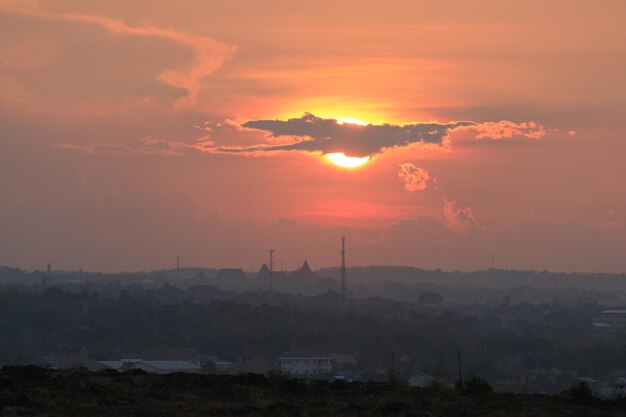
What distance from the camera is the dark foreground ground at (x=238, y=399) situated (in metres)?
25.8

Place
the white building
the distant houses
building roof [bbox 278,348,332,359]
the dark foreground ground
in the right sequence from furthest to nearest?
building roof [bbox 278,348,332,359], the white building, the distant houses, the dark foreground ground

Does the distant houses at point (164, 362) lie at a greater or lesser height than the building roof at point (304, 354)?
greater

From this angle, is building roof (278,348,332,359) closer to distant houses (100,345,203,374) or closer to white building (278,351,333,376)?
white building (278,351,333,376)

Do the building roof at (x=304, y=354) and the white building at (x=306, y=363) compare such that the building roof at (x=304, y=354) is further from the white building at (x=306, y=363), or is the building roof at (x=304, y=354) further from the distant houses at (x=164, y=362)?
the distant houses at (x=164, y=362)

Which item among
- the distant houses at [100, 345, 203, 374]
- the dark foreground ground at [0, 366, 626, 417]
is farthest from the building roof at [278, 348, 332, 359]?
the dark foreground ground at [0, 366, 626, 417]

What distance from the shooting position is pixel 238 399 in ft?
91.6

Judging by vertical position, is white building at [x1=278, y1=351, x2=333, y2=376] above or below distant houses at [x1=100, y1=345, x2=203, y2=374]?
below

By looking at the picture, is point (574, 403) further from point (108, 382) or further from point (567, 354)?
point (567, 354)

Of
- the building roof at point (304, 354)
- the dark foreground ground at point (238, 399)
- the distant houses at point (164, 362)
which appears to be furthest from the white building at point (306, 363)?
the dark foreground ground at point (238, 399)

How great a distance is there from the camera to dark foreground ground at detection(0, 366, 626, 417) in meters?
25.8

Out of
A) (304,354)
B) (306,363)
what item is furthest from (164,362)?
(304,354)

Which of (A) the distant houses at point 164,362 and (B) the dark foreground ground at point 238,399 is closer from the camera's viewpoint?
(B) the dark foreground ground at point 238,399

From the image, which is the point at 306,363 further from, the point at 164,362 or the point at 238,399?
the point at 238,399

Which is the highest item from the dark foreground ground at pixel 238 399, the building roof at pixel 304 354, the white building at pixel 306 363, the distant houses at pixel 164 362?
the dark foreground ground at pixel 238 399
